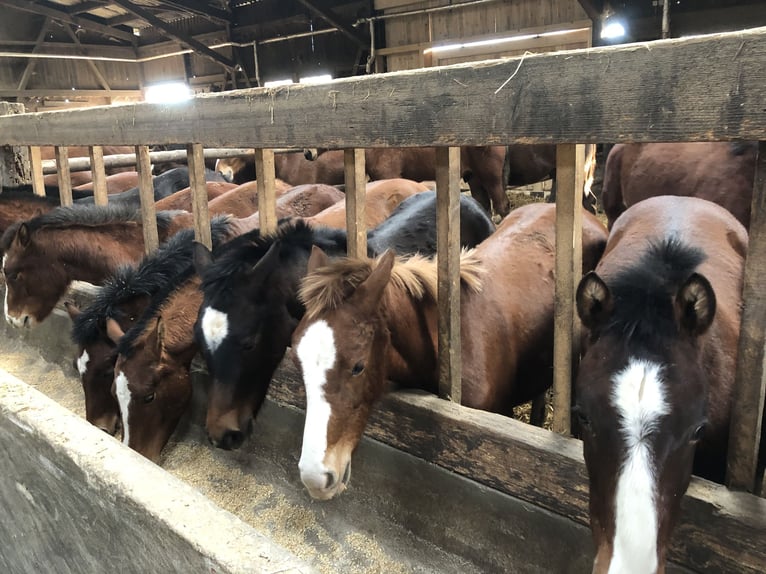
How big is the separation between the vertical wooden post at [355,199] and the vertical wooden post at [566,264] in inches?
30.8

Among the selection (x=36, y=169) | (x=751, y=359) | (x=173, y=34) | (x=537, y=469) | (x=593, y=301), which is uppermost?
(x=173, y=34)

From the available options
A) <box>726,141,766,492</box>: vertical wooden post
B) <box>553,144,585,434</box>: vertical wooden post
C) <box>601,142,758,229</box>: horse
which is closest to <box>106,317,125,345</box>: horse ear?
<box>553,144,585,434</box>: vertical wooden post

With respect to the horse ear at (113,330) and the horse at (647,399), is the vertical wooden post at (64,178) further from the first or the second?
the horse at (647,399)

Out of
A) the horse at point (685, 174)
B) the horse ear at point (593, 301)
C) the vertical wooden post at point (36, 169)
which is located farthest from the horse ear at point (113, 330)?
the horse at point (685, 174)

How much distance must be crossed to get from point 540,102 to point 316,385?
0.99 meters

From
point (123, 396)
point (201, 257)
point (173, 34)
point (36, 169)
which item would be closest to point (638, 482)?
point (201, 257)

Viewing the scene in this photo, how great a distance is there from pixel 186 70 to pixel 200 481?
47.1 feet

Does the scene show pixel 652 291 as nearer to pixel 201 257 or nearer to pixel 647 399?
pixel 647 399

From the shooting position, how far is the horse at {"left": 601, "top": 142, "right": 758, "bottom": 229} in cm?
347

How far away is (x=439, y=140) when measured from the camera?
173 centimetres

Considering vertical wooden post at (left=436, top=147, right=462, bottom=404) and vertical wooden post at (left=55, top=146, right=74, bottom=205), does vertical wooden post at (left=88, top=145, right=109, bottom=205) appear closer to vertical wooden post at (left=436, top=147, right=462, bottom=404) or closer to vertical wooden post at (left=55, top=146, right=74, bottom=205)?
vertical wooden post at (left=55, top=146, right=74, bottom=205)

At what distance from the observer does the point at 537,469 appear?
176 cm

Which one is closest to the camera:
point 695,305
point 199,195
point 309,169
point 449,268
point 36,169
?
point 695,305

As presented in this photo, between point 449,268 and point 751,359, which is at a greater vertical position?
point 449,268
